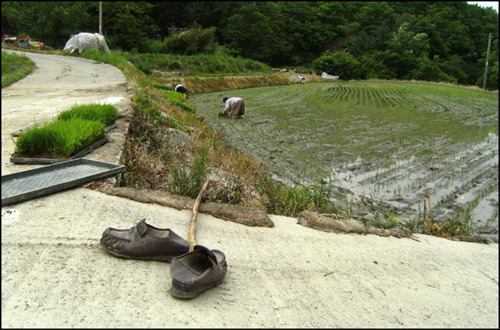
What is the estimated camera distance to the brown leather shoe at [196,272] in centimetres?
205

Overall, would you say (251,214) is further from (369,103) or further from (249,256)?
(369,103)

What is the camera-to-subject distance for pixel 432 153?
7.77 metres

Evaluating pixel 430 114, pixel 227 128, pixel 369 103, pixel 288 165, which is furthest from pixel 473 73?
pixel 288 165

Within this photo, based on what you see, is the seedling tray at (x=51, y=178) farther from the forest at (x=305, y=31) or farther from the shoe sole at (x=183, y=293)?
the forest at (x=305, y=31)

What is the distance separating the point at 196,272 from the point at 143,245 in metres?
0.44

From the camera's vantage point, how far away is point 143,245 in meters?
2.43

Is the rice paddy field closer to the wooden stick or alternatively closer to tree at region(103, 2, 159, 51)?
the wooden stick

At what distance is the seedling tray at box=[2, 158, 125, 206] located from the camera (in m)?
3.01

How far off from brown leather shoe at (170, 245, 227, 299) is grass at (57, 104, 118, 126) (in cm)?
354

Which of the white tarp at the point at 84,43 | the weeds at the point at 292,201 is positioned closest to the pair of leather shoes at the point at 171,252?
the weeds at the point at 292,201

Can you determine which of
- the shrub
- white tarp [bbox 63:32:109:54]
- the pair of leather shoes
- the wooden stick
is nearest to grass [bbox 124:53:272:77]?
white tarp [bbox 63:32:109:54]

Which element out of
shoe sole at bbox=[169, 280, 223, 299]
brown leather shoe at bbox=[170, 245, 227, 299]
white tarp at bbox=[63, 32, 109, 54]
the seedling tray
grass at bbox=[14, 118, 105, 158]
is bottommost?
shoe sole at bbox=[169, 280, 223, 299]

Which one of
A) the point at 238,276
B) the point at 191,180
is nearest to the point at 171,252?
the point at 238,276

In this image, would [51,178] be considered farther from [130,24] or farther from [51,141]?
[130,24]
